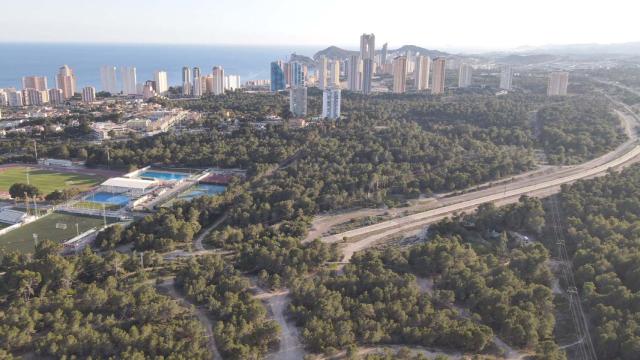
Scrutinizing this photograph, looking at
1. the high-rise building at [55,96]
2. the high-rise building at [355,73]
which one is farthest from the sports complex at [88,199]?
the high-rise building at [355,73]

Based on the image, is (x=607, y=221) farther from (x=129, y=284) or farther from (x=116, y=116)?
(x=116, y=116)

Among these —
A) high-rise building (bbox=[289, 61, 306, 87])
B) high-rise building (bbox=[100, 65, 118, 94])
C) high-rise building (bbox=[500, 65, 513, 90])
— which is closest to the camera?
high-rise building (bbox=[500, 65, 513, 90])

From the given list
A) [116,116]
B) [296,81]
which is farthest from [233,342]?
[296,81]

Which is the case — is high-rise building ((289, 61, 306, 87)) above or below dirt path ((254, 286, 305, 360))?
above

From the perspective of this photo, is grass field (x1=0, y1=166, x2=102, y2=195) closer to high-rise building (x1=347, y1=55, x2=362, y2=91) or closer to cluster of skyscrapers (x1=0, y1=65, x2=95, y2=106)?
cluster of skyscrapers (x1=0, y1=65, x2=95, y2=106)

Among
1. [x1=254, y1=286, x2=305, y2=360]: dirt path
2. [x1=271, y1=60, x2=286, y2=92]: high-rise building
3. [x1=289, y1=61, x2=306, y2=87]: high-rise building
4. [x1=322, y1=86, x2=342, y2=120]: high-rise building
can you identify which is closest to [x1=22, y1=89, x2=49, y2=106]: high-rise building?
[x1=271, y1=60, x2=286, y2=92]: high-rise building
